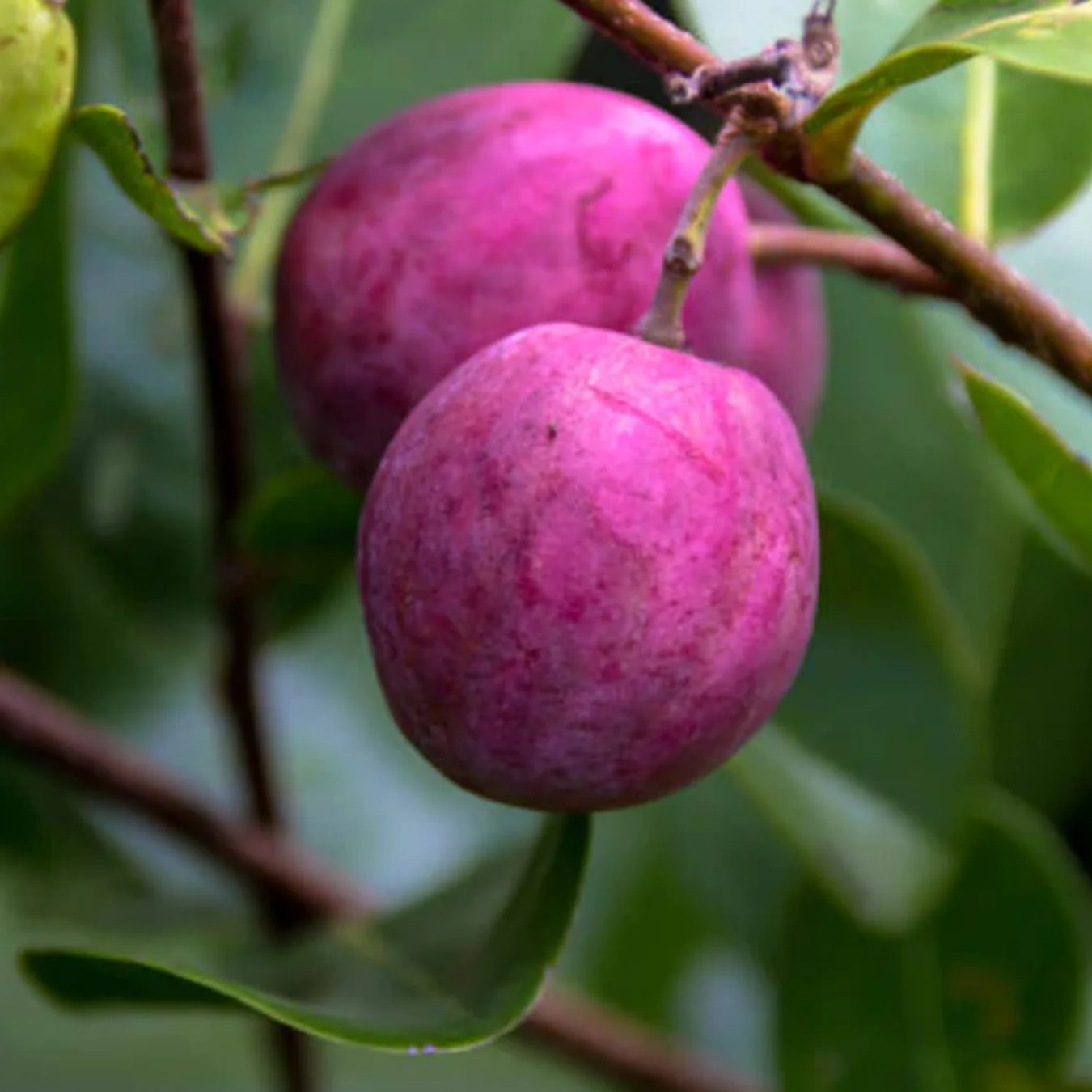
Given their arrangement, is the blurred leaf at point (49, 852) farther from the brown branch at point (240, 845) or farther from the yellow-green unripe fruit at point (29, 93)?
the yellow-green unripe fruit at point (29, 93)

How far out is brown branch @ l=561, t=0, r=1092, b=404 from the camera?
21.0 inches

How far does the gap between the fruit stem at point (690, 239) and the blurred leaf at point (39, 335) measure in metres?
0.31

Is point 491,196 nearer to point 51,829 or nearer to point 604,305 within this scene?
point 604,305

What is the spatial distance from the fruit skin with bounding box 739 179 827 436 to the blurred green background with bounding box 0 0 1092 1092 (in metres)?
0.06

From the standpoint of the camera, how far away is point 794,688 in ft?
3.06

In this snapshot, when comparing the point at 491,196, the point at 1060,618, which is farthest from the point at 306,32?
the point at 1060,618

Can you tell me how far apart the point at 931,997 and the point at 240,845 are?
420 millimetres

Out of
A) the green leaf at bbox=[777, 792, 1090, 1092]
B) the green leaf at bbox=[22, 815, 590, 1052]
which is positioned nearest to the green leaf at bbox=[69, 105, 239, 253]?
the green leaf at bbox=[22, 815, 590, 1052]

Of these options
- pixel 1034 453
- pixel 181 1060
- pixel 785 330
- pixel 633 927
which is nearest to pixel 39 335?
pixel 785 330

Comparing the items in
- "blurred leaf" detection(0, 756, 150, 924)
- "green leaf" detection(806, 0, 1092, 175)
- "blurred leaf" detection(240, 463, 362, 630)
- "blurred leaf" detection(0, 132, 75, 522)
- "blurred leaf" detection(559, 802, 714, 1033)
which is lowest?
"blurred leaf" detection(559, 802, 714, 1033)

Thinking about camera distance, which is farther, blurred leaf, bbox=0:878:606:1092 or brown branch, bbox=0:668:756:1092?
blurred leaf, bbox=0:878:606:1092

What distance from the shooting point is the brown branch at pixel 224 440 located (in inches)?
24.9

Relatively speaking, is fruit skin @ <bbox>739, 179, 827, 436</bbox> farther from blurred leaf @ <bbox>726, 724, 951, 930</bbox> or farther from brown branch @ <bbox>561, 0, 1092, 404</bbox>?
blurred leaf @ <bbox>726, 724, 951, 930</bbox>

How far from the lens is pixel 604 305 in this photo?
591mm
